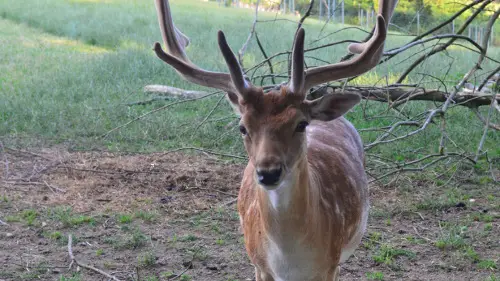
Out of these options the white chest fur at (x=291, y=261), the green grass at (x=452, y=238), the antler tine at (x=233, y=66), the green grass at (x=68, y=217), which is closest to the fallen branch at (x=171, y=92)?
the green grass at (x=68, y=217)

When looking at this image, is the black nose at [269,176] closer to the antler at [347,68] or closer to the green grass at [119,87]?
the antler at [347,68]

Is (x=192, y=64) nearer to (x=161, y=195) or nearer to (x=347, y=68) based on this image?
(x=347, y=68)

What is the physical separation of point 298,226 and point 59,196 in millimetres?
4132

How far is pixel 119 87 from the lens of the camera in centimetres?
1198

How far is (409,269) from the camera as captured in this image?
5.64 meters

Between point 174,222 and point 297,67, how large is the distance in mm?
3547

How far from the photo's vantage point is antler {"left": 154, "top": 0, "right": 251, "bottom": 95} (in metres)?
3.52

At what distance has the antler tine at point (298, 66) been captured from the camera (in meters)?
3.30

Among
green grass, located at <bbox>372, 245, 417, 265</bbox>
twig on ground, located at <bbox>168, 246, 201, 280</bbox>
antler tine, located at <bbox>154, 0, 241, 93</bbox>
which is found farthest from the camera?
green grass, located at <bbox>372, 245, 417, 265</bbox>

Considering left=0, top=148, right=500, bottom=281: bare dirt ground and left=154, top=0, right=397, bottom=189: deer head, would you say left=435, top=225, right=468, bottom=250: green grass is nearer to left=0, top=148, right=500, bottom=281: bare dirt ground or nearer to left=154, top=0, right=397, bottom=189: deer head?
left=0, top=148, right=500, bottom=281: bare dirt ground

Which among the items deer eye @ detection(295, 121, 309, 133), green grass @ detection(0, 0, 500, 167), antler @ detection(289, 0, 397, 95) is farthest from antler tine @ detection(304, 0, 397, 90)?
green grass @ detection(0, 0, 500, 167)

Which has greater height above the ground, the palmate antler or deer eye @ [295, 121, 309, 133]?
the palmate antler

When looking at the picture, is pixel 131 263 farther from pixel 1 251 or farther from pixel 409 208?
pixel 409 208

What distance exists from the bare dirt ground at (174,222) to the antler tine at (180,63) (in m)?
2.13
